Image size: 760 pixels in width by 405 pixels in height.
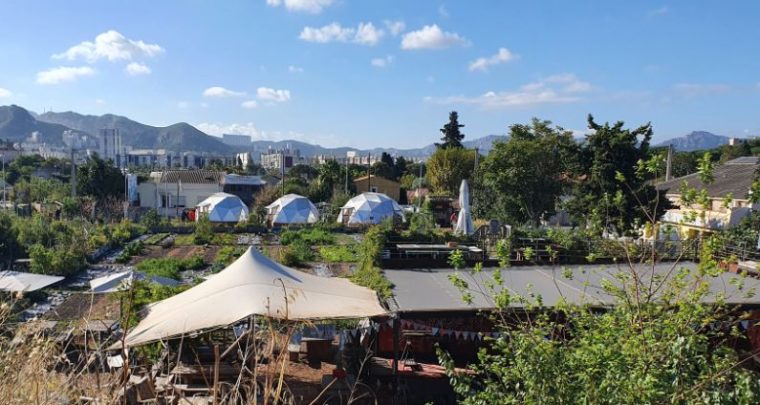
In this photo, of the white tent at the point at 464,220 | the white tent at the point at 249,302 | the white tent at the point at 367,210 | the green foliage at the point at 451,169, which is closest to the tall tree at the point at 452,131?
the green foliage at the point at 451,169

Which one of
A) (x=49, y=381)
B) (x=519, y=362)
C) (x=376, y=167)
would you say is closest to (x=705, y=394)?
(x=519, y=362)

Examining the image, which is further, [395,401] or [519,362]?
[395,401]

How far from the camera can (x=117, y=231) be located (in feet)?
66.7

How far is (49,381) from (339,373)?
4.14 metres

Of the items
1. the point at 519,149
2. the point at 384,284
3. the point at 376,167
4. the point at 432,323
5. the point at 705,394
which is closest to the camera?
the point at 705,394

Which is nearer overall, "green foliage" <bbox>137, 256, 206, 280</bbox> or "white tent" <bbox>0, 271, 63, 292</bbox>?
"white tent" <bbox>0, 271, 63, 292</bbox>

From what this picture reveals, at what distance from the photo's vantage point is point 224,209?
1089 inches

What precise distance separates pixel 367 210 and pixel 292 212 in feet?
12.7

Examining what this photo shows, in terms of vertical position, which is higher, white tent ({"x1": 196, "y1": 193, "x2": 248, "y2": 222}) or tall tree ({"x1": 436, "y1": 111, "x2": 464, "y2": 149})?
tall tree ({"x1": 436, "y1": 111, "x2": 464, "y2": 149})

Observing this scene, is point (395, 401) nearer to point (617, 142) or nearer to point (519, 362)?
point (519, 362)

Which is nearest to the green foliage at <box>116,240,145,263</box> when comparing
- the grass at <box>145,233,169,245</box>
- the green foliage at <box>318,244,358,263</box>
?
the grass at <box>145,233,169,245</box>

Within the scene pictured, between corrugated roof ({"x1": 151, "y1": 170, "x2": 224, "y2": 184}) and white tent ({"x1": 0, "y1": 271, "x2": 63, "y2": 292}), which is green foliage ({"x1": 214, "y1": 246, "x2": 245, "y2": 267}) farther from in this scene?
corrugated roof ({"x1": 151, "y1": 170, "x2": 224, "y2": 184})

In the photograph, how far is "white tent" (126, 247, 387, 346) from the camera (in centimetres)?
503

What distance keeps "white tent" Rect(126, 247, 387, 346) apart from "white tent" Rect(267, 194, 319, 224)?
1983 centimetres
